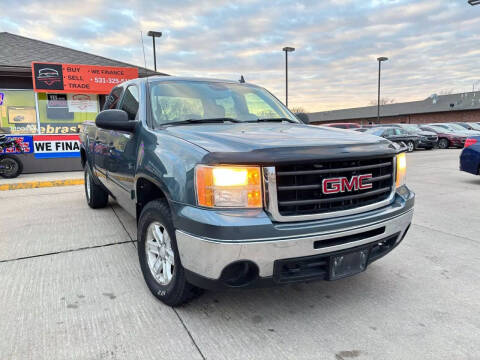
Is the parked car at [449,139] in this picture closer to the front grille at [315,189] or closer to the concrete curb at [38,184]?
the concrete curb at [38,184]

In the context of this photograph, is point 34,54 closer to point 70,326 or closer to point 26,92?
point 26,92

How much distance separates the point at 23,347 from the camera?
218 centimetres

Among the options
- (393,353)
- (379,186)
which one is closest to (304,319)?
(393,353)

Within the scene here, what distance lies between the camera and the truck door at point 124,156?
3234 mm

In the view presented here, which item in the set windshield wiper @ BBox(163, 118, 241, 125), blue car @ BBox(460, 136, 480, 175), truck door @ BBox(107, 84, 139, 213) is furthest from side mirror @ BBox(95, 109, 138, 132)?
blue car @ BBox(460, 136, 480, 175)

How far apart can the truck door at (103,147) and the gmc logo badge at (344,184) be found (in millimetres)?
2768

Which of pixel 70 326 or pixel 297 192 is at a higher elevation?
pixel 297 192

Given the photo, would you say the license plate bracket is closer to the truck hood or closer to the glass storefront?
the truck hood

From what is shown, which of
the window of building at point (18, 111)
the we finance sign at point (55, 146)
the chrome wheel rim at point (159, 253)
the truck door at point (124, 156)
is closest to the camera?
the chrome wheel rim at point (159, 253)

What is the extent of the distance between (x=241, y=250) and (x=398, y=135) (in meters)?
18.5

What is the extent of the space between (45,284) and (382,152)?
3.00m

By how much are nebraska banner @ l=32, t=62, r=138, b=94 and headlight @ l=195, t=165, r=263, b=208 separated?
10.6 meters

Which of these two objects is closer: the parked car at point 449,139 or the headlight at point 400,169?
the headlight at point 400,169

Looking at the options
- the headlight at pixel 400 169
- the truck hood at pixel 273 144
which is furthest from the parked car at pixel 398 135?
the truck hood at pixel 273 144
